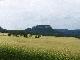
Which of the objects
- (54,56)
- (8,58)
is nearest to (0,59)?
(8,58)

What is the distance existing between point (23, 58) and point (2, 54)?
297cm

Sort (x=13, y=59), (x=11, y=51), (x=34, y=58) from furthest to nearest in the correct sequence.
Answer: (x=11, y=51) < (x=34, y=58) < (x=13, y=59)

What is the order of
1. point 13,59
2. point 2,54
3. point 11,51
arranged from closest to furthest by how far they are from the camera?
point 13,59 < point 2,54 < point 11,51

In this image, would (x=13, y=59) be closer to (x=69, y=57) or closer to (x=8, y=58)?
(x=8, y=58)

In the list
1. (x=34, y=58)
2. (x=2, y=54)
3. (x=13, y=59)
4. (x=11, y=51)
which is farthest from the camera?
(x=11, y=51)

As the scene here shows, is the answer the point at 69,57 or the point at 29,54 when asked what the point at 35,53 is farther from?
the point at 69,57

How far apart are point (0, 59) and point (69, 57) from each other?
6299 mm

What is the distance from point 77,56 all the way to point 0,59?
723 centimetres

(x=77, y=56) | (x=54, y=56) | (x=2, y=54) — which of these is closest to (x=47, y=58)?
(x=54, y=56)

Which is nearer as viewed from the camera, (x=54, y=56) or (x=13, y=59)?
(x=13, y=59)

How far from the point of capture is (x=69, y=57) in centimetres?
2762

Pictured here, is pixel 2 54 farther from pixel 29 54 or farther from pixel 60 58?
pixel 60 58

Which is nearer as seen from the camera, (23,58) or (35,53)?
(23,58)

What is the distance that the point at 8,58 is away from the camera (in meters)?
27.3
